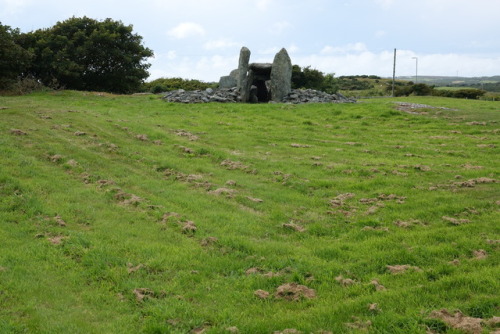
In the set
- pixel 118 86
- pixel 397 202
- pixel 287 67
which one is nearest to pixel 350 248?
pixel 397 202

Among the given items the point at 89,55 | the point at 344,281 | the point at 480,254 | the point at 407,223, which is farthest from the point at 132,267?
the point at 89,55

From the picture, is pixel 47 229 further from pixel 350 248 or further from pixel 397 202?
pixel 397 202

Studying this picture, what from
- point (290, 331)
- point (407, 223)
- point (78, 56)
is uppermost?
point (78, 56)

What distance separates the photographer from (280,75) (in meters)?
34.3

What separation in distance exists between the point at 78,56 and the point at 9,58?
7192 mm

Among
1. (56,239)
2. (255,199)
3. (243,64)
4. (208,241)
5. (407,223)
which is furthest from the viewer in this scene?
(243,64)

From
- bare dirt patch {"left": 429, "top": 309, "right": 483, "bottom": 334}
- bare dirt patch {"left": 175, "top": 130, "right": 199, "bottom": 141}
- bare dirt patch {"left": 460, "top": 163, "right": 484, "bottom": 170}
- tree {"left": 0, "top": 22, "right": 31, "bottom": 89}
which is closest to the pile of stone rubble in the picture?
tree {"left": 0, "top": 22, "right": 31, "bottom": 89}

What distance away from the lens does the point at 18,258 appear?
8117 mm

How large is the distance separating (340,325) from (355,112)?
74.2 feet

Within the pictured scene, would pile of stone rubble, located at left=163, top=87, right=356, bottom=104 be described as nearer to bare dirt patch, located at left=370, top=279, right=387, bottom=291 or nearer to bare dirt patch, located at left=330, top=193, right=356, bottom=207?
bare dirt patch, located at left=330, top=193, right=356, bottom=207

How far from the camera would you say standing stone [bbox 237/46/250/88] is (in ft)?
116

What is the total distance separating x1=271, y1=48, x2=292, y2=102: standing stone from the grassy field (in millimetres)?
15410

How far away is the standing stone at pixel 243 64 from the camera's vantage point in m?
35.4

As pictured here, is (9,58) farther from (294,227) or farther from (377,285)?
(377,285)
